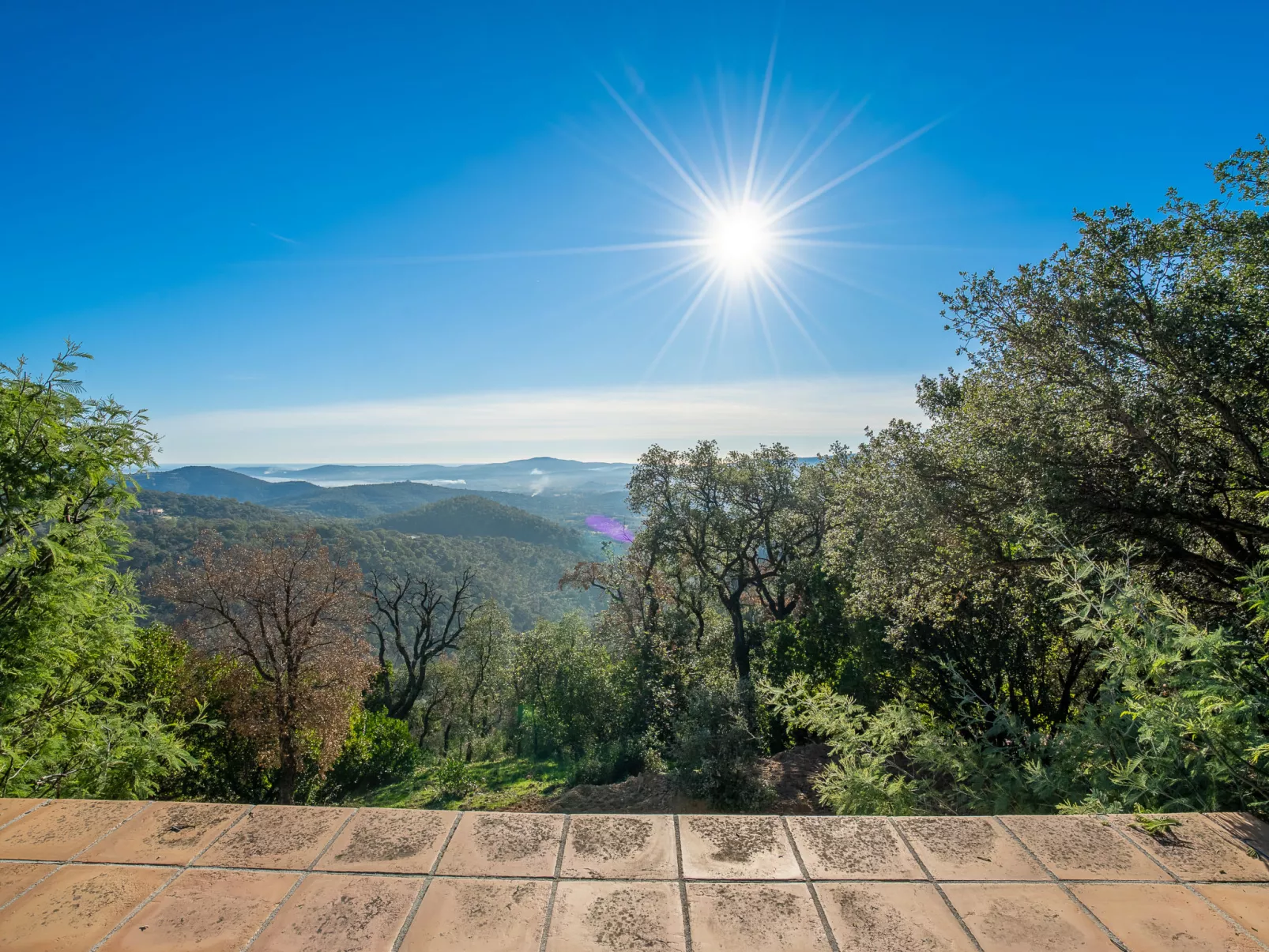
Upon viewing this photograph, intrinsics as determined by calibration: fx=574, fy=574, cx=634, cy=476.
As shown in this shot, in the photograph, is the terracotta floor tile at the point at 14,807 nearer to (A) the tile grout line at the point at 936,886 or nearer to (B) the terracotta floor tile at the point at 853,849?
(B) the terracotta floor tile at the point at 853,849

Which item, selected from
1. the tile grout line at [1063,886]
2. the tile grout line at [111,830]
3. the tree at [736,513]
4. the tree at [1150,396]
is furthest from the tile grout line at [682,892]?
the tree at [736,513]

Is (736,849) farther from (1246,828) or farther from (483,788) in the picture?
→ (483,788)

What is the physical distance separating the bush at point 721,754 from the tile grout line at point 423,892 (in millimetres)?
8364

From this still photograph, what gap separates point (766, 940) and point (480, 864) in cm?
106

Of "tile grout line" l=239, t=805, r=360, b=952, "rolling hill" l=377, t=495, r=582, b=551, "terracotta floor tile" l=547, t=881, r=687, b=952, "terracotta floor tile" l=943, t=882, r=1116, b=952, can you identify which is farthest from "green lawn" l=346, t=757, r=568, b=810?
"rolling hill" l=377, t=495, r=582, b=551

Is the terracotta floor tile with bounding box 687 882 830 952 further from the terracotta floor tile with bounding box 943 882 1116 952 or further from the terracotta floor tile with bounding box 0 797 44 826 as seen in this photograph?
the terracotta floor tile with bounding box 0 797 44 826

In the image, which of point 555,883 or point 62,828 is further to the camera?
point 62,828

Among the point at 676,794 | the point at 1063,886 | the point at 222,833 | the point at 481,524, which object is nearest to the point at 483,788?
the point at 676,794

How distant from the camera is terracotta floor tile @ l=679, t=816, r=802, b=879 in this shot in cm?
209

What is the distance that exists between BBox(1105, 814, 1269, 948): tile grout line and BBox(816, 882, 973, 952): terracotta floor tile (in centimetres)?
85

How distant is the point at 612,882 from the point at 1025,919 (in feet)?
4.43

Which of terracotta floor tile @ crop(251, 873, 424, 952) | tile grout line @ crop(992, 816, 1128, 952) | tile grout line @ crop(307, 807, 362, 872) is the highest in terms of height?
tile grout line @ crop(992, 816, 1128, 952)

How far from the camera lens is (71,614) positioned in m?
3.59

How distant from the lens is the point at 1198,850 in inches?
85.7
